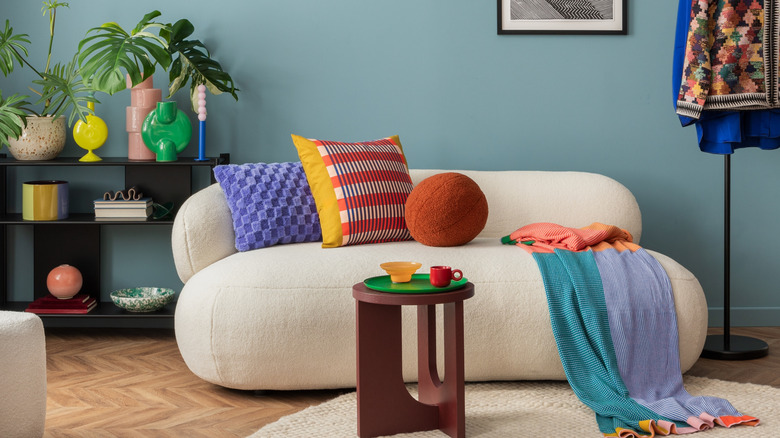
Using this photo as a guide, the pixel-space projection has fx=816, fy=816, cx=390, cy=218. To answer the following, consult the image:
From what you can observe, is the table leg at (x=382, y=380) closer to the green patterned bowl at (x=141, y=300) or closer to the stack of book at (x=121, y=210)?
the green patterned bowl at (x=141, y=300)

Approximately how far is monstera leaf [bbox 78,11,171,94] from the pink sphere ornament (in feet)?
2.74

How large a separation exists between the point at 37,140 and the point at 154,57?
0.64 meters

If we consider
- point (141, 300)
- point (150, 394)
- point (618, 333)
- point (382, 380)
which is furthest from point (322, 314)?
point (141, 300)

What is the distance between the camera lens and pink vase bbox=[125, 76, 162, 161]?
12.1 ft

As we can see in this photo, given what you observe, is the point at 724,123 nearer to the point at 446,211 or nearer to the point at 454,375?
the point at 446,211

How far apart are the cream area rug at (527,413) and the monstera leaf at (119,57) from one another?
63.1 inches

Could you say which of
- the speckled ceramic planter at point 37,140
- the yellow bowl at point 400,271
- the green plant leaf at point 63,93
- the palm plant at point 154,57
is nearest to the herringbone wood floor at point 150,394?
the yellow bowl at point 400,271

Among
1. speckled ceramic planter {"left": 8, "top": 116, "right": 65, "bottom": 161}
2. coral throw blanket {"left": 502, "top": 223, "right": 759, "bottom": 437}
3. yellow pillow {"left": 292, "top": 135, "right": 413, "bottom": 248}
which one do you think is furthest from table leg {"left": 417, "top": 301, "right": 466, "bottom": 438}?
speckled ceramic planter {"left": 8, "top": 116, "right": 65, "bottom": 161}

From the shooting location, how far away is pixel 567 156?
13.0 ft

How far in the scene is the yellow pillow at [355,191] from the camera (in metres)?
3.10

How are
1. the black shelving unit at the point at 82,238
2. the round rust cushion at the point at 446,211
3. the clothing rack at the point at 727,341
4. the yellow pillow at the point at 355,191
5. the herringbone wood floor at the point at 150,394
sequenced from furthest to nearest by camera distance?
the black shelving unit at the point at 82,238
the clothing rack at the point at 727,341
the yellow pillow at the point at 355,191
the round rust cushion at the point at 446,211
the herringbone wood floor at the point at 150,394

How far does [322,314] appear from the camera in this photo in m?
2.73

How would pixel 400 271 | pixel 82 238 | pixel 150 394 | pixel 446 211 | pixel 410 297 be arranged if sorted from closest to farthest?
pixel 410 297 → pixel 400 271 → pixel 150 394 → pixel 446 211 → pixel 82 238

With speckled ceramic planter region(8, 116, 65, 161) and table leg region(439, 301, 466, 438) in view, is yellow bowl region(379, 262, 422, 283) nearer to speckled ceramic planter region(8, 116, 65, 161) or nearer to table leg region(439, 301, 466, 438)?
table leg region(439, 301, 466, 438)
